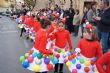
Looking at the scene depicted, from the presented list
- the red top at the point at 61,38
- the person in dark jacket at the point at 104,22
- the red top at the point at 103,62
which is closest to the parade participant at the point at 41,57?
the red top at the point at 61,38

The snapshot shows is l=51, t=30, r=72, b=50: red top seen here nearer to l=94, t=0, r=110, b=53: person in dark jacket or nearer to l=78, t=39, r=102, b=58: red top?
l=94, t=0, r=110, b=53: person in dark jacket

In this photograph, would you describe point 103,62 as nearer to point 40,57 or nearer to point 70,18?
point 40,57

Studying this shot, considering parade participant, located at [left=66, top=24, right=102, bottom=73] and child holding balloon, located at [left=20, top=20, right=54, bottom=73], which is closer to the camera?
parade participant, located at [left=66, top=24, right=102, bottom=73]

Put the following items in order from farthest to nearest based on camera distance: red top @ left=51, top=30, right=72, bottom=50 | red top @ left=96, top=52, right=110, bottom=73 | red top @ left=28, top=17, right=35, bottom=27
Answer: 1. red top @ left=28, top=17, right=35, bottom=27
2. red top @ left=51, top=30, right=72, bottom=50
3. red top @ left=96, top=52, right=110, bottom=73

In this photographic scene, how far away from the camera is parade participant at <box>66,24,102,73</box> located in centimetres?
679

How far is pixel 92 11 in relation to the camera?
642 inches

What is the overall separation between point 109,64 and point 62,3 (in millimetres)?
44175

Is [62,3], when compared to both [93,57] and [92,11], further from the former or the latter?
[93,57]

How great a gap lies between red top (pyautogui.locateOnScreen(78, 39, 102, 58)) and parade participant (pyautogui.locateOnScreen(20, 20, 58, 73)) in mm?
818

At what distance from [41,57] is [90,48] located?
4.01ft

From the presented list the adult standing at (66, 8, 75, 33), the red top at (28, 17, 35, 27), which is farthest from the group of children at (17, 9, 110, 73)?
the adult standing at (66, 8, 75, 33)

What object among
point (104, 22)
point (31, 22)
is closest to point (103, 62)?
point (104, 22)

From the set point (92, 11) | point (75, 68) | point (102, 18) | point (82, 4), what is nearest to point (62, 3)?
point (82, 4)

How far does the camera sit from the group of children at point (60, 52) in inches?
272
